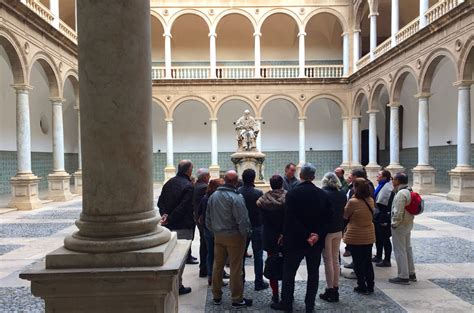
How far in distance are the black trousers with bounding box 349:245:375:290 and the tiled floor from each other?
0.54ft

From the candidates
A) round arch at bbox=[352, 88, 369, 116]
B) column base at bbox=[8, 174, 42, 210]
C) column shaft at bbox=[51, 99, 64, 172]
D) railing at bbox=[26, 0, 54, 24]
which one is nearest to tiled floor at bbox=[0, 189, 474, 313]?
column base at bbox=[8, 174, 42, 210]

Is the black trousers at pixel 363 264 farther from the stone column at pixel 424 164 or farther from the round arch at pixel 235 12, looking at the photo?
the round arch at pixel 235 12

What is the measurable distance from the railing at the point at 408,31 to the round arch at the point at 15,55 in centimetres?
1480

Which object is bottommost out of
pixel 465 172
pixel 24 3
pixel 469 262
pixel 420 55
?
pixel 469 262

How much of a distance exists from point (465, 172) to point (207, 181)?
11.2 metres

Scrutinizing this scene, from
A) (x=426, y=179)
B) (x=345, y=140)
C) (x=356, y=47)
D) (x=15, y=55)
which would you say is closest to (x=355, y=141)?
(x=345, y=140)

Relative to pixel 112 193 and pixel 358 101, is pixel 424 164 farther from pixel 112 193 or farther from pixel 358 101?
pixel 112 193

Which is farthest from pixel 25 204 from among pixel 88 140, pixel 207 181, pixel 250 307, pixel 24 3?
pixel 88 140

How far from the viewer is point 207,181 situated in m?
5.32

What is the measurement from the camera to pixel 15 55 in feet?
41.9

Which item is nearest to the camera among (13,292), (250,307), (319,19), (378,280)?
(250,307)

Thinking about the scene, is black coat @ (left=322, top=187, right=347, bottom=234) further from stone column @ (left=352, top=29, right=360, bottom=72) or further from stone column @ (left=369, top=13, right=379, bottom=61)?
stone column @ (left=352, top=29, right=360, bottom=72)

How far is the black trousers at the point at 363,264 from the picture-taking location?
4.73m

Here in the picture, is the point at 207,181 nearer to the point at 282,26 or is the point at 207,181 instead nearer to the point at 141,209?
the point at 141,209
